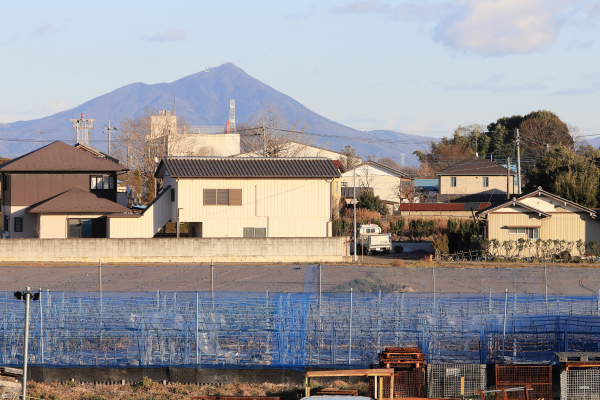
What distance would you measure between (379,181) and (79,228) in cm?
3079

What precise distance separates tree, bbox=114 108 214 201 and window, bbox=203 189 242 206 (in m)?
18.8

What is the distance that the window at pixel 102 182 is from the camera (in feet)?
115

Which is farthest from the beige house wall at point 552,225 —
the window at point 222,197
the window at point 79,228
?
the window at point 79,228

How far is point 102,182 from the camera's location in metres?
35.2

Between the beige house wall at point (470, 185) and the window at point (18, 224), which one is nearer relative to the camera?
the window at point (18, 224)

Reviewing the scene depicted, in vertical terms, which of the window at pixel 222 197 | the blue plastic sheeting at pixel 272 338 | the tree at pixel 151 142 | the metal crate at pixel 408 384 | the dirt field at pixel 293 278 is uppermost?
the tree at pixel 151 142

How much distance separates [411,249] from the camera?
36.4 meters

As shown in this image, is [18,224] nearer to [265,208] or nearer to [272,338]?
[265,208]

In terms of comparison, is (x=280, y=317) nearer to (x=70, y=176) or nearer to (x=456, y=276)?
(x=456, y=276)

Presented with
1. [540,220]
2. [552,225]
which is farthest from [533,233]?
[552,225]

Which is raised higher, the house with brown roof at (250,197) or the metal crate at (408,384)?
the house with brown roof at (250,197)

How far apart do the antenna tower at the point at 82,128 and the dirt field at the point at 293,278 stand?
94.4 feet

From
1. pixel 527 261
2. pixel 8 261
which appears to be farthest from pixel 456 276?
pixel 8 261

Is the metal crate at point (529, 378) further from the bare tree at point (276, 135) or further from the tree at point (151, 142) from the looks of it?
the bare tree at point (276, 135)
